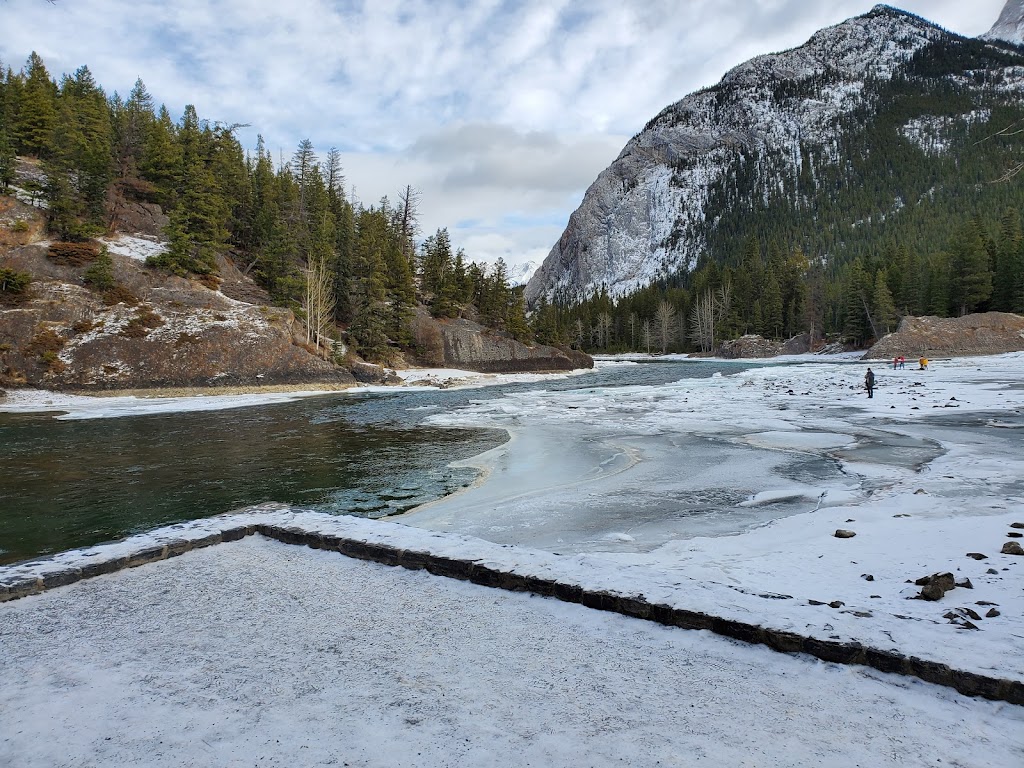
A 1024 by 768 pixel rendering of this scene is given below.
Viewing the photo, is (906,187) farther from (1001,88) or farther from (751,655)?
(751,655)

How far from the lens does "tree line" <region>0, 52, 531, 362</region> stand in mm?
44156

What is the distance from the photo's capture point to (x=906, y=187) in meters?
150

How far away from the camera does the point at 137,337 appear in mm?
36031

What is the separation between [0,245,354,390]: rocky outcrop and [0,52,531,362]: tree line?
4.73 metres

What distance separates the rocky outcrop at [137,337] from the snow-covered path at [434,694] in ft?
119

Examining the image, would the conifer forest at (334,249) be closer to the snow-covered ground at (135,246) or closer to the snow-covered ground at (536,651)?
the snow-covered ground at (135,246)

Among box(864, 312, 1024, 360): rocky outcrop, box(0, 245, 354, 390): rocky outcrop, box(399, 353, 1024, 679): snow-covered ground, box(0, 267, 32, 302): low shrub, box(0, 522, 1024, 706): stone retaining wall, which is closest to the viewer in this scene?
box(0, 522, 1024, 706): stone retaining wall

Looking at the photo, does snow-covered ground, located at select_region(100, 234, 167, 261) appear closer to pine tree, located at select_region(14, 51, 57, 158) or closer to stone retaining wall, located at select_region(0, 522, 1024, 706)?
pine tree, located at select_region(14, 51, 57, 158)

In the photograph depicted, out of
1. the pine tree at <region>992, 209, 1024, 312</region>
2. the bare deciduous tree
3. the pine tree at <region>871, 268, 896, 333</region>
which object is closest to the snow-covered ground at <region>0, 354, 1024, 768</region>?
the bare deciduous tree

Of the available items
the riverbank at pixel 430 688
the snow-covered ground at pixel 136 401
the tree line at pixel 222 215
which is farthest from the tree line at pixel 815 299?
the riverbank at pixel 430 688

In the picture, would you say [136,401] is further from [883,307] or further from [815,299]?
[815,299]

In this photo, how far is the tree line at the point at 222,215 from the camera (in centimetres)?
4416

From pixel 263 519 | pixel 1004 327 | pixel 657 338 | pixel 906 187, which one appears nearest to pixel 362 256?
pixel 263 519

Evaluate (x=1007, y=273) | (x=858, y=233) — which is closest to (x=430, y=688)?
(x=1007, y=273)
